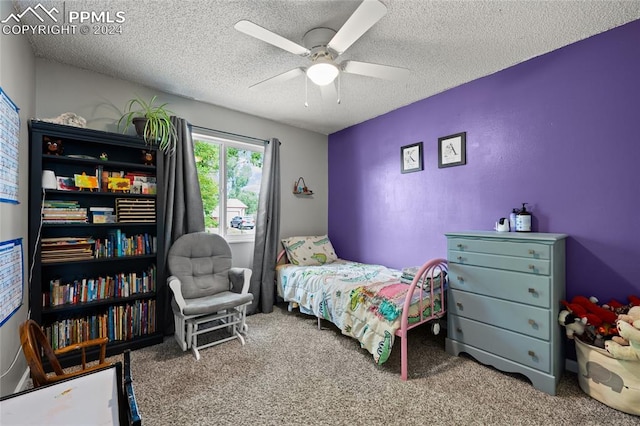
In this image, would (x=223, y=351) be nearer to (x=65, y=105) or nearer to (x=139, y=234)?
(x=139, y=234)

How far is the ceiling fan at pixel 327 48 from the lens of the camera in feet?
5.48

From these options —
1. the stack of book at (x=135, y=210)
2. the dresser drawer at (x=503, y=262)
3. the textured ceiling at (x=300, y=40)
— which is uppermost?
the textured ceiling at (x=300, y=40)

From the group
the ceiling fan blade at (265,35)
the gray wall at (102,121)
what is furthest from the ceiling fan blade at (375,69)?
the gray wall at (102,121)

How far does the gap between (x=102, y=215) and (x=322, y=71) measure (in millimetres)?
2246

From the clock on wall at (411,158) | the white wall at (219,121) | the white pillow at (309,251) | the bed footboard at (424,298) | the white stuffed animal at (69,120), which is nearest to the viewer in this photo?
the bed footboard at (424,298)

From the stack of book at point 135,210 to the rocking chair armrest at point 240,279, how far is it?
37.3 inches

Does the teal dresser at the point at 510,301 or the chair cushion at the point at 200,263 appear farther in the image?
the chair cushion at the point at 200,263

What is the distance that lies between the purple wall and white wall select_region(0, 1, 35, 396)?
11.0 feet

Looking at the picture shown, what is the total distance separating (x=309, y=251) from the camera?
386 centimetres

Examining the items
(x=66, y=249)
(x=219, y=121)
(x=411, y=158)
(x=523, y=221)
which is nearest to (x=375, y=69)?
(x=411, y=158)

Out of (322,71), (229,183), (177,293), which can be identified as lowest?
(177,293)

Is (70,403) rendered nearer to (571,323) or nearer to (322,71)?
(322,71)

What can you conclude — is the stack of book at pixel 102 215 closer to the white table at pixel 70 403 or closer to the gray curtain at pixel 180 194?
the gray curtain at pixel 180 194

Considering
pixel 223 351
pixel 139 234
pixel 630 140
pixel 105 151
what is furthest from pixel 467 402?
pixel 105 151
